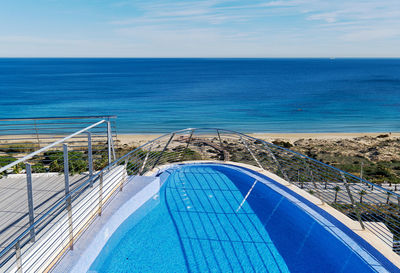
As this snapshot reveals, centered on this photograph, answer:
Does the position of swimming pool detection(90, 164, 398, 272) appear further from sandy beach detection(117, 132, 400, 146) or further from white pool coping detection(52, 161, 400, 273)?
sandy beach detection(117, 132, 400, 146)

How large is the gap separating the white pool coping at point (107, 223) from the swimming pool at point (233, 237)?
124 mm

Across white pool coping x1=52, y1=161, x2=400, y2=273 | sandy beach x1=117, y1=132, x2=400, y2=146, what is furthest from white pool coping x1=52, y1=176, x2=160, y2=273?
sandy beach x1=117, y1=132, x2=400, y2=146

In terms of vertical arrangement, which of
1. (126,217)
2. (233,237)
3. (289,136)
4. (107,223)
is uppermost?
(107,223)

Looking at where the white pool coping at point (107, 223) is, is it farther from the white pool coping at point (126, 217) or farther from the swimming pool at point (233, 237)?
the swimming pool at point (233, 237)

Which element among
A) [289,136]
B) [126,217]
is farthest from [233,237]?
[289,136]

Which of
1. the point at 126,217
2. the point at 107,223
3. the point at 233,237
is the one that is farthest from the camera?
the point at 126,217

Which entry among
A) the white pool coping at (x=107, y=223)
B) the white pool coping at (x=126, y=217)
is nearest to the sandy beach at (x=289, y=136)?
the white pool coping at (x=107, y=223)

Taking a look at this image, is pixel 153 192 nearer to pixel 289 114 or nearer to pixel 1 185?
pixel 1 185

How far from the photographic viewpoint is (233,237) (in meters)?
4.54

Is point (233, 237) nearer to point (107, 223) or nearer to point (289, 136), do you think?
point (107, 223)

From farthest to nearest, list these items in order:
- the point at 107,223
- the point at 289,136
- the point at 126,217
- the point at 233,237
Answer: the point at 289,136 → the point at 126,217 → the point at 233,237 → the point at 107,223

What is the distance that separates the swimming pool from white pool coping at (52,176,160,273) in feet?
0.41

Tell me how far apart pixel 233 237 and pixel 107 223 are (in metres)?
1.71

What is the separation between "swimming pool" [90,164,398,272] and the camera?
12.8ft
